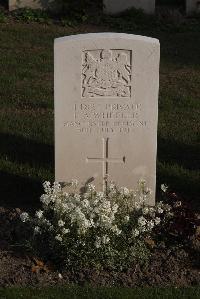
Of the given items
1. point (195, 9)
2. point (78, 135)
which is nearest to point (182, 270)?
point (78, 135)

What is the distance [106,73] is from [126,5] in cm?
885

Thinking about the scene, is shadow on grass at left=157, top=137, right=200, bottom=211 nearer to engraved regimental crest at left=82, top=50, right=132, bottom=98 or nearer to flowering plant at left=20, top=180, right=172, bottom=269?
flowering plant at left=20, top=180, right=172, bottom=269

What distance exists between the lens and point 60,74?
5.97 m

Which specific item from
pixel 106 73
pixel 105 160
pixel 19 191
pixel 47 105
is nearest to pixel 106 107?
pixel 106 73

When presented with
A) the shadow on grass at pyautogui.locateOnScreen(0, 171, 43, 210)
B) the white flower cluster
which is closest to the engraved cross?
the white flower cluster

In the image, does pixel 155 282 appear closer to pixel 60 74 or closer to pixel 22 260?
pixel 22 260

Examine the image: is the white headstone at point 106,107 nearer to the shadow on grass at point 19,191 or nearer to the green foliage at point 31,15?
the shadow on grass at point 19,191

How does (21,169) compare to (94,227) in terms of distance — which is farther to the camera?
(21,169)

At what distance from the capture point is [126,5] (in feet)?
47.8

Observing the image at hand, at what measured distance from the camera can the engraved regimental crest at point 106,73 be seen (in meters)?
5.96

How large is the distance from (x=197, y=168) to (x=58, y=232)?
7.91ft

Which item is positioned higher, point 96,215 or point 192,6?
point 192,6

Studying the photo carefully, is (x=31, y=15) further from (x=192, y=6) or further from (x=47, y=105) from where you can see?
(x=47, y=105)

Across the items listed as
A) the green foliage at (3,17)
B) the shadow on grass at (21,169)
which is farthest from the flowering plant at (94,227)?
the green foliage at (3,17)
